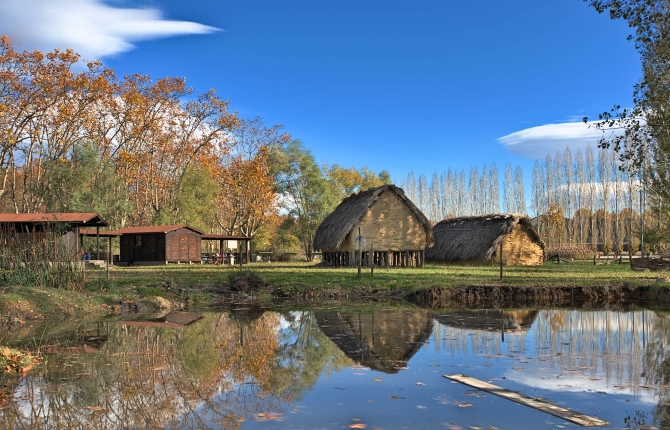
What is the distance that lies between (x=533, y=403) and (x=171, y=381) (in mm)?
4371

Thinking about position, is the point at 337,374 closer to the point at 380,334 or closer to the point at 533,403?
the point at 533,403

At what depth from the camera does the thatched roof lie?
3147 cm

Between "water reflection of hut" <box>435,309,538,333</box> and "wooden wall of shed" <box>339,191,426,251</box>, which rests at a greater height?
"wooden wall of shed" <box>339,191,426,251</box>

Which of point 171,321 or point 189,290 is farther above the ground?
point 189,290

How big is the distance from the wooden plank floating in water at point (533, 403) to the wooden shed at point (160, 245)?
32.6 m

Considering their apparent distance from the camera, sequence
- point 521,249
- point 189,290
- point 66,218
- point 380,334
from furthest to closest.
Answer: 1. point 521,249
2. point 66,218
3. point 189,290
4. point 380,334

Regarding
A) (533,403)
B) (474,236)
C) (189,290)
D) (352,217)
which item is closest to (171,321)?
(189,290)

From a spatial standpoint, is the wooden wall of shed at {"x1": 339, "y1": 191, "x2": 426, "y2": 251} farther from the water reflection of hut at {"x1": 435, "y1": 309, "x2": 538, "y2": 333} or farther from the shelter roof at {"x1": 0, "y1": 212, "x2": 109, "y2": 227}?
the water reflection of hut at {"x1": 435, "y1": 309, "x2": 538, "y2": 333}

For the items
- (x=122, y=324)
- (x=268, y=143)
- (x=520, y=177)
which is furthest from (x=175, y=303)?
(x=520, y=177)

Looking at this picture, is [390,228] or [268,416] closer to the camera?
[268,416]

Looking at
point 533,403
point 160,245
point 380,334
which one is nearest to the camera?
point 533,403

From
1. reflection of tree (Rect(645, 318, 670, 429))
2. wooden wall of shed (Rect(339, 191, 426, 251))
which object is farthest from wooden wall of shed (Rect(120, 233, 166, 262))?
reflection of tree (Rect(645, 318, 670, 429))

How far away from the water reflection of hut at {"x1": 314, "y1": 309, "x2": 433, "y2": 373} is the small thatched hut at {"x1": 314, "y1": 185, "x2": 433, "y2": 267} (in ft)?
55.6

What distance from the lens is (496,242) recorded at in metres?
33.3
